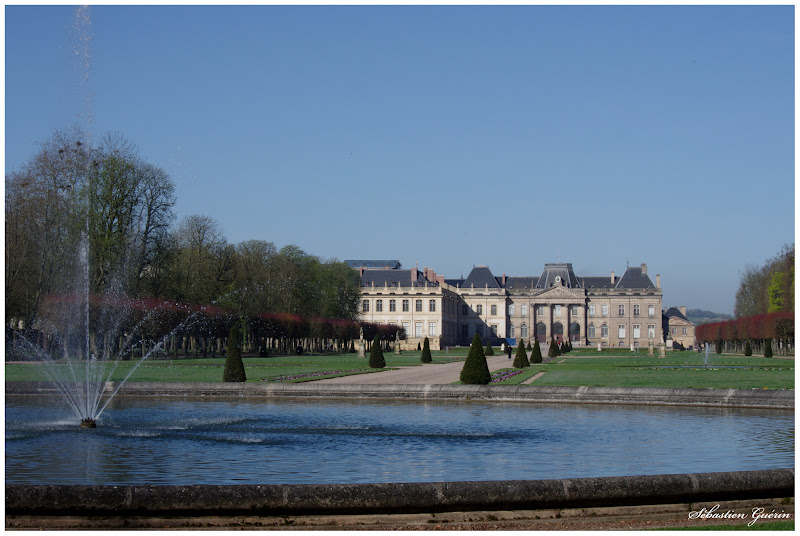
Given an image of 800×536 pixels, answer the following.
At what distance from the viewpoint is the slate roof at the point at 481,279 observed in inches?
4924

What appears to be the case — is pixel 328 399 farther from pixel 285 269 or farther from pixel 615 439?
pixel 285 269

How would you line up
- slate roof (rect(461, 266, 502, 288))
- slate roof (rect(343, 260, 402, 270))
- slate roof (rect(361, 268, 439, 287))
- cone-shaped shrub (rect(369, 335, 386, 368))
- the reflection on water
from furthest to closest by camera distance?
slate roof (rect(343, 260, 402, 270))
slate roof (rect(461, 266, 502, 288))
slate roof (rect(361, 268, 439, 287))
cone-shaped shrub (rect(369, 335, 386, 368))
the reflection on water

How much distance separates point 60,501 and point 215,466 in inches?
134

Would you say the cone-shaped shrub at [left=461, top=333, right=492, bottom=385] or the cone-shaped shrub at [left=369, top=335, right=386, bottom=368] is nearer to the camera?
the cone-shaped shrub at [left=461, top=333, right=492, bottom=385]

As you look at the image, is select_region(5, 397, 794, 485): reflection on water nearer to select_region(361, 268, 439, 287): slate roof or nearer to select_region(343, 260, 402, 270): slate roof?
select_region(361, 268, 439, 287): slate roof

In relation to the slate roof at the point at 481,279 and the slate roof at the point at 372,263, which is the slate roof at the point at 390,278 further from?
the slate roof at the point at 372,263

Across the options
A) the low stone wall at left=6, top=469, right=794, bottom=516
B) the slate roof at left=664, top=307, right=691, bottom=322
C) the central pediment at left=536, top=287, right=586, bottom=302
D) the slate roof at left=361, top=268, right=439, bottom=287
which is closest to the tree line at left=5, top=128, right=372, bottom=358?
the low stone wall at left=6, top=469, right=794, bottom=516

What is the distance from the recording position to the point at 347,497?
6.99m

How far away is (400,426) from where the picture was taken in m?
14.4
